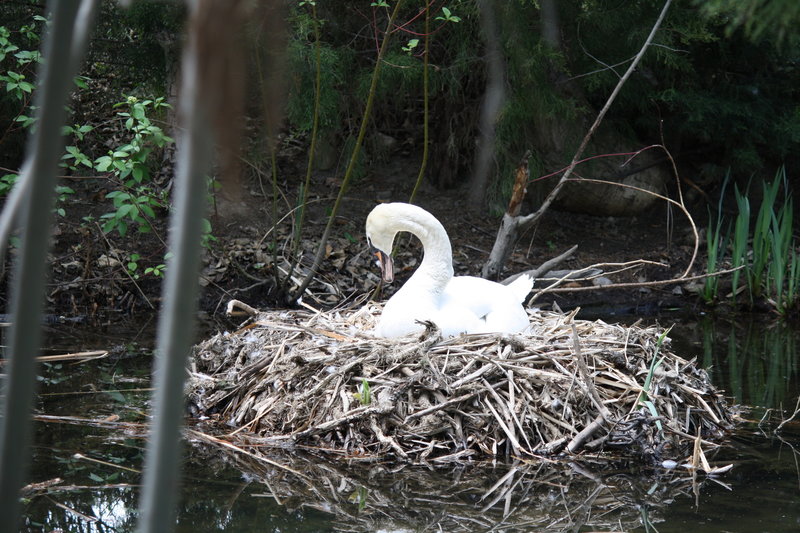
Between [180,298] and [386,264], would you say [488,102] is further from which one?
[180,298]

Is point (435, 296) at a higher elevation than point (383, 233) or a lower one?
lower

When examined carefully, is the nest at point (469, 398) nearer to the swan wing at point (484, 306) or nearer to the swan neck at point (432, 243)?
the swan wing at point (484, 306)

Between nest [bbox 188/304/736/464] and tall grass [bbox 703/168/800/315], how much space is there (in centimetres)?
291

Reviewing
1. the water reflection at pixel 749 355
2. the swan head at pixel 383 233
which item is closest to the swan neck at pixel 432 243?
the swan head at pixel 383 233

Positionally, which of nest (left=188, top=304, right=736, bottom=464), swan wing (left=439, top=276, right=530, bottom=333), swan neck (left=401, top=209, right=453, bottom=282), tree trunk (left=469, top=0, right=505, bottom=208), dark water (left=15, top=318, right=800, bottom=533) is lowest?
dark water (left=15, top=318, right=800, bottom=533)

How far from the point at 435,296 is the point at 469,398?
3.01 feet

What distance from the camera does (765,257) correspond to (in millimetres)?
8016

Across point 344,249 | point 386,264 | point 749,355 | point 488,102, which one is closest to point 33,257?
point 386,264

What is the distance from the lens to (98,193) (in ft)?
29.6

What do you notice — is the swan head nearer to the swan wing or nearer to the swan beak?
the swan beak

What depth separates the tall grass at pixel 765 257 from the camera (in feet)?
24.2

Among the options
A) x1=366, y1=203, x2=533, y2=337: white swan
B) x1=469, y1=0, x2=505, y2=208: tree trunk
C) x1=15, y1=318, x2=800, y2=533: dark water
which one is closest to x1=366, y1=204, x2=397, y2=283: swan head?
x1=366, y1=203, x2=533, y2=337: white swan

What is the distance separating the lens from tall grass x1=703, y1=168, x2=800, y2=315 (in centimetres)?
739

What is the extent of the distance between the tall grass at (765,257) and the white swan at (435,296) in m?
2.95
